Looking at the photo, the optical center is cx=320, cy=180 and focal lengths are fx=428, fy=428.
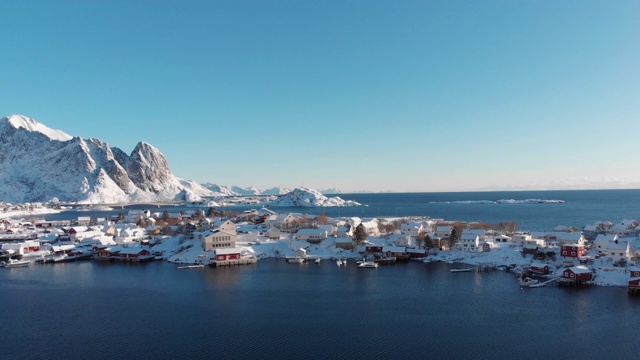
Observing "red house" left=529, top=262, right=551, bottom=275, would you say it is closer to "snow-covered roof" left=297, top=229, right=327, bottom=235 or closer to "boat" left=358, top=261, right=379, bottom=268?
"boat" left=358, top=261, right=379, bottom=268

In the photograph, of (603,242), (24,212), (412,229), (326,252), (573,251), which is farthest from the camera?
(24,212)

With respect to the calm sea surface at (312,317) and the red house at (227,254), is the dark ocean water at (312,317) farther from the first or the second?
the red house at (227,254)

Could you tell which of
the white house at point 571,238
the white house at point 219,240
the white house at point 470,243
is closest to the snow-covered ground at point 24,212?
the white house at point 219,240

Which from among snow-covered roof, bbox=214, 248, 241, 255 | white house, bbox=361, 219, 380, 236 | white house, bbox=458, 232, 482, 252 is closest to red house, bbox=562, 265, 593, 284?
white house, bbox=458, 232, 482, 252

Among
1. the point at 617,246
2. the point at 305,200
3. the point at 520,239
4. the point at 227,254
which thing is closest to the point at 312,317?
the point at 227,254

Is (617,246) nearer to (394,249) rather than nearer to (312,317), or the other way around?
(394,249)

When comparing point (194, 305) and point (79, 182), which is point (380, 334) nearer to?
point (194, 305)
